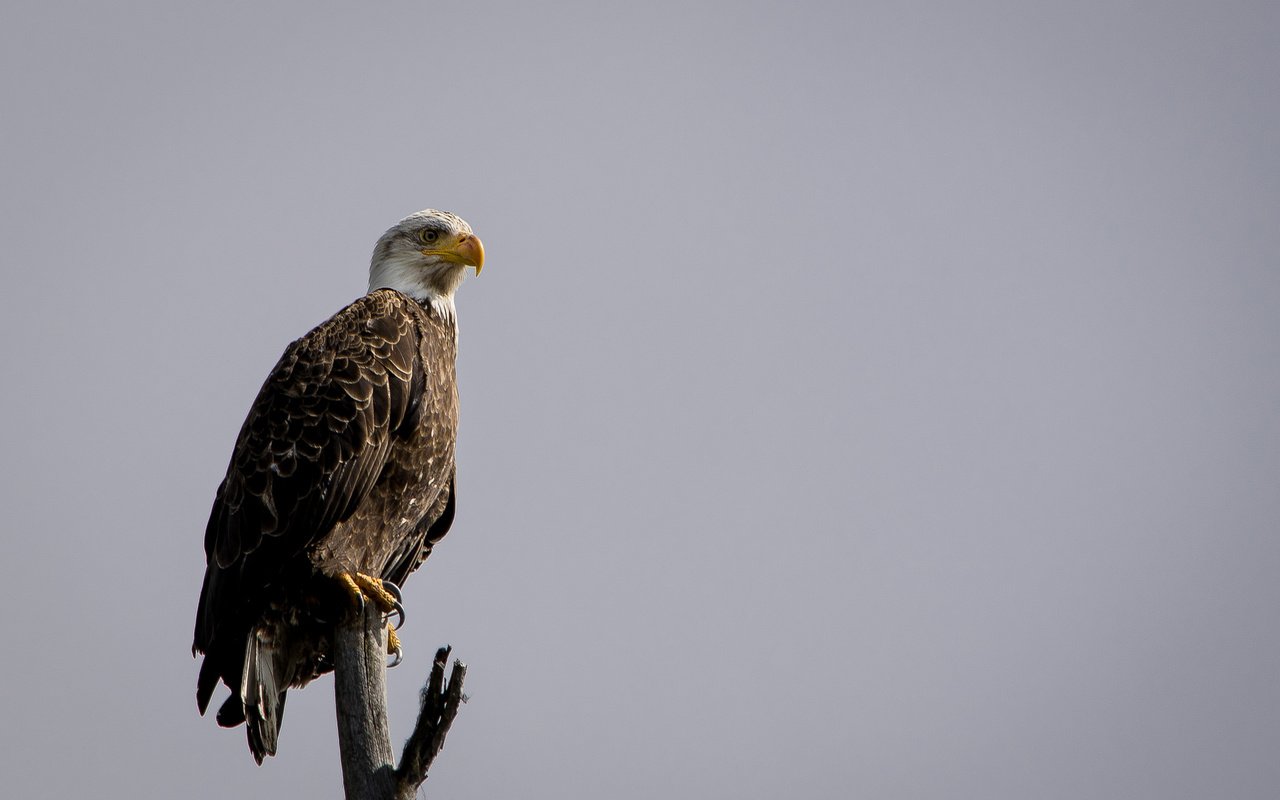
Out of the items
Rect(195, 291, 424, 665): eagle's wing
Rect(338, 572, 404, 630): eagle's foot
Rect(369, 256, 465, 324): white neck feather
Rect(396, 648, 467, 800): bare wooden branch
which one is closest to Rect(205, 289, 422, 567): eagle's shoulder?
Rect(195, 291, 424, 665): eagle's wing

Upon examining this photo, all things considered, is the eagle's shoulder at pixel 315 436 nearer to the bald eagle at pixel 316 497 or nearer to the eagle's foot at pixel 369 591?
the bald eagle at pixel 316 497

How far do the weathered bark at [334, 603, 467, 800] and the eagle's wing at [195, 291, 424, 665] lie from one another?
1.69ft

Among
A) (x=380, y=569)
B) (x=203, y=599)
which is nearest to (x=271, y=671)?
(x=203, y=599)

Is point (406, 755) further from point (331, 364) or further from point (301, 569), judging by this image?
point (331, 364)

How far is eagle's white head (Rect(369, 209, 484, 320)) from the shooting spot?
6066 mm

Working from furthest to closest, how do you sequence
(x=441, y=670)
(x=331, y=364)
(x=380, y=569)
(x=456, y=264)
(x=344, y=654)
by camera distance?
(x=456, y=264) < (x=380, y=569) < (x=331, y=364) < (x=344, y=654) < (x=441, y=670)

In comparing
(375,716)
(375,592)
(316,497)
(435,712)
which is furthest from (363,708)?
(316,497)

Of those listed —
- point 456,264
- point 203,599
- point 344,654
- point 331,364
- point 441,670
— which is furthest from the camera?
point 456,264

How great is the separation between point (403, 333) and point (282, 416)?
2.42 feet

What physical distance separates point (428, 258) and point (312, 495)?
5.95 feet

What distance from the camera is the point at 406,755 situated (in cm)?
384

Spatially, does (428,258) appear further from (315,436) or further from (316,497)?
(316,497)

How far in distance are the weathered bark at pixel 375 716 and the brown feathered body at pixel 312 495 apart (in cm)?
37

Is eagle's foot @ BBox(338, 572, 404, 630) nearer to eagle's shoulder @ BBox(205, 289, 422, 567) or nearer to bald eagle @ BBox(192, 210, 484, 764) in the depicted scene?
bald eagle @ BBox(192, 210, 484, 764)
